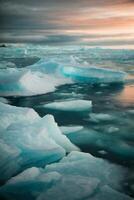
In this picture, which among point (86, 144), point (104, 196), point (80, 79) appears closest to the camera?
point (104, 196)

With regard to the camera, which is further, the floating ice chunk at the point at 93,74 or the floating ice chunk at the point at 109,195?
the floating ice chunk at the point at 93,74

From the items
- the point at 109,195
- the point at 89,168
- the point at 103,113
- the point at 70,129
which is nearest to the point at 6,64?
the point at 103,113

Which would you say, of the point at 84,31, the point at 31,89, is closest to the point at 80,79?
the point at 31,89

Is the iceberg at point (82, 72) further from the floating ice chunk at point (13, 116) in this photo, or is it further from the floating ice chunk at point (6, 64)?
the floating ice chunk at point (13, 116)

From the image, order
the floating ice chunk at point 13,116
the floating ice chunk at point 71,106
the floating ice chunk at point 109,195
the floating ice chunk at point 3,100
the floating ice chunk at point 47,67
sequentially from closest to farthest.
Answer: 1. the floating ice chunk at point 109,195
2. the floating ice chunk at point 13,116
3. the floating ice chunk at point 71,106
4. the floating ice chunk at point 3,100
5. the floating ice chunk at point 47,67

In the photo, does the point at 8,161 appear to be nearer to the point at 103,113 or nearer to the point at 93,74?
the point at 103,113

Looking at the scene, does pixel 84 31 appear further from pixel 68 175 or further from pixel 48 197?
pixel 48 197

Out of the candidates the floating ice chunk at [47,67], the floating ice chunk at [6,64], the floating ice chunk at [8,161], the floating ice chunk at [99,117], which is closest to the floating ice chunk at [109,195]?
→ the floating ice chunk at [8,161]
